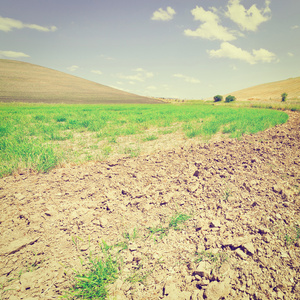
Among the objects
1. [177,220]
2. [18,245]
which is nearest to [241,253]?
[177,220]

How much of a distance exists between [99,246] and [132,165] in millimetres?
2188

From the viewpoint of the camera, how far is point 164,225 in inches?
93.9

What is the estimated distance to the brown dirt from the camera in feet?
5.39

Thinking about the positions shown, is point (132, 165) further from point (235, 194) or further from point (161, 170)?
point (235, 194)

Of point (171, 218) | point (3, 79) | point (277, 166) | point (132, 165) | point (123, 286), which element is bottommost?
point (123, 286)

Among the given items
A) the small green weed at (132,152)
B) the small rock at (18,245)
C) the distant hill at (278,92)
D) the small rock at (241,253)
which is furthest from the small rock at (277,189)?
the distant hill at (278,92)

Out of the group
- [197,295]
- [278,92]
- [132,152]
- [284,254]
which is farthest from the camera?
[278,92]

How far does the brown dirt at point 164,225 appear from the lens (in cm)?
164

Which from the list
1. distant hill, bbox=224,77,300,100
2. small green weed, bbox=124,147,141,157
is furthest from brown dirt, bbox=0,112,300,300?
distant hill, bbox=224,77,300,100

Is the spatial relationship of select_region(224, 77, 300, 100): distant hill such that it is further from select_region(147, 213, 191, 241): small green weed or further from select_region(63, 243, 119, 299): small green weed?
select_region(63, 243, 119, 299): small green weed

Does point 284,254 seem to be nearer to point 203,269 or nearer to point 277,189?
point 203,269

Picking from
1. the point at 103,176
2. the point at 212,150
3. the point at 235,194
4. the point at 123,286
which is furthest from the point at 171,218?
the point at 212,150

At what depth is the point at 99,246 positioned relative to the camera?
209 cm

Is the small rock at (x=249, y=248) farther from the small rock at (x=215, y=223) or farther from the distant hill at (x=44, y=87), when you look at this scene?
the distant hill at (x=44, y=87)
